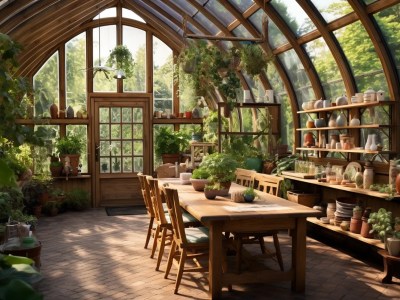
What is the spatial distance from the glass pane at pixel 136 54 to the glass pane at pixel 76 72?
0.98 meters

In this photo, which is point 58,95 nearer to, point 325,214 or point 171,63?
point 171,63

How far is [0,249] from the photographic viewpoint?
14.5ft

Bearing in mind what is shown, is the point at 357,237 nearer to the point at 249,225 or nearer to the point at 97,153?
the point at 249,225

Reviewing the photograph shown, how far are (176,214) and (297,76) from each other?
4356 millimetres

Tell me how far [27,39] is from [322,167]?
214 inches

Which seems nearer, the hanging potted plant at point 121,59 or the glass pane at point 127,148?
the hanging potted plant at point 121,59

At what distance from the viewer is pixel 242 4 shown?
24.9 feet

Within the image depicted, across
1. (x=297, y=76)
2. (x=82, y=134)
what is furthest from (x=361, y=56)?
(x=82, y=134)

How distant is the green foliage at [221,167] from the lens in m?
4.78

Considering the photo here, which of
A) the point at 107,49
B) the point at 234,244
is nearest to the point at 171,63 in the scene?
the point at 107,49

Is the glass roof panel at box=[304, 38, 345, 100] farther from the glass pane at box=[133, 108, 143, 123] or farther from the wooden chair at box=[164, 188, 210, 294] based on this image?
the glass pane at box=[133, 108, 143, 123]

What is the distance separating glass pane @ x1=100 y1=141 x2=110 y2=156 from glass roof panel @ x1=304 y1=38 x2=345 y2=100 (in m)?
5.25

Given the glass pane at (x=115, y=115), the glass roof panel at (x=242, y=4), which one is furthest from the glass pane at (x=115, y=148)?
the glass roof panel at (x=242, y=4)

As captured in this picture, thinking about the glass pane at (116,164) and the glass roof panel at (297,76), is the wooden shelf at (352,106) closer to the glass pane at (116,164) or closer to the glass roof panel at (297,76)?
the glass roof panel at (297,76)
